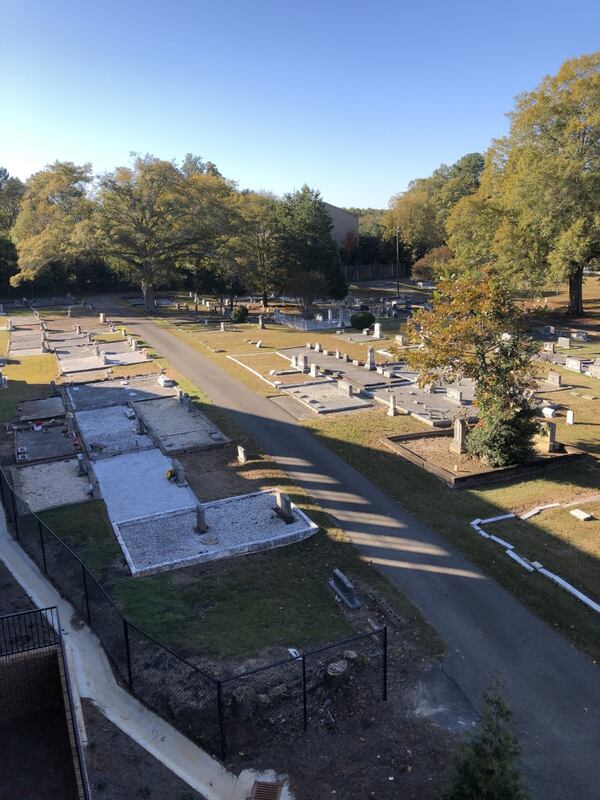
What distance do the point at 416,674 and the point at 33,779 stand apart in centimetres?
638

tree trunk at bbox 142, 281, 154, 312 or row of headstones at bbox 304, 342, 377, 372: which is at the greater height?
tree trunk at bbox 142, 281, 154, 312

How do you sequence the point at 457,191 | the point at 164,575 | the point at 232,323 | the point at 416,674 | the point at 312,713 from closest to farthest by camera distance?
the point at 312,713 < the point at 416,674 < the point at 164,575 < the point at 232,323 < the point at 457,191

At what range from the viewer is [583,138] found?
42.8m

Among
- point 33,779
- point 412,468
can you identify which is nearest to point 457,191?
point 412,468

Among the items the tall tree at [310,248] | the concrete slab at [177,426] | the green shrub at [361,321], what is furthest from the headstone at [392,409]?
the tall tree at [310,248]

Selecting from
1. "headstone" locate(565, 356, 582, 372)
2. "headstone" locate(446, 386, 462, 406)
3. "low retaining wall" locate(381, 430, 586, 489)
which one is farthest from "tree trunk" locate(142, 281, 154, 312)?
"low retaining wall" locate(381, 430, 586, 489)

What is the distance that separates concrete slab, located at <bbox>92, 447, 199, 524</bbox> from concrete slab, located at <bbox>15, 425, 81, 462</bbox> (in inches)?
75.9

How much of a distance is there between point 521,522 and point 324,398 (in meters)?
13.8

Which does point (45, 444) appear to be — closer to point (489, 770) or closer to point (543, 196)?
point (489, 770)

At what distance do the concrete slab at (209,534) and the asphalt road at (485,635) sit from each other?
1685 millimetres

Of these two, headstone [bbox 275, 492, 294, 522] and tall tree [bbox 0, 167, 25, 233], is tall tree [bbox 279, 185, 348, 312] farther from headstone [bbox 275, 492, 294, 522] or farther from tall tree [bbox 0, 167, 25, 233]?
tall tree [bbox 0, 167, 25, 233]

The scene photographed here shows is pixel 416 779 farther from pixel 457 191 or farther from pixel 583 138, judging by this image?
pixel 457 191

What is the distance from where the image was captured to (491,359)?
20.2 meters

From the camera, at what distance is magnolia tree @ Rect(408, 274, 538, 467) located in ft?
63.2
